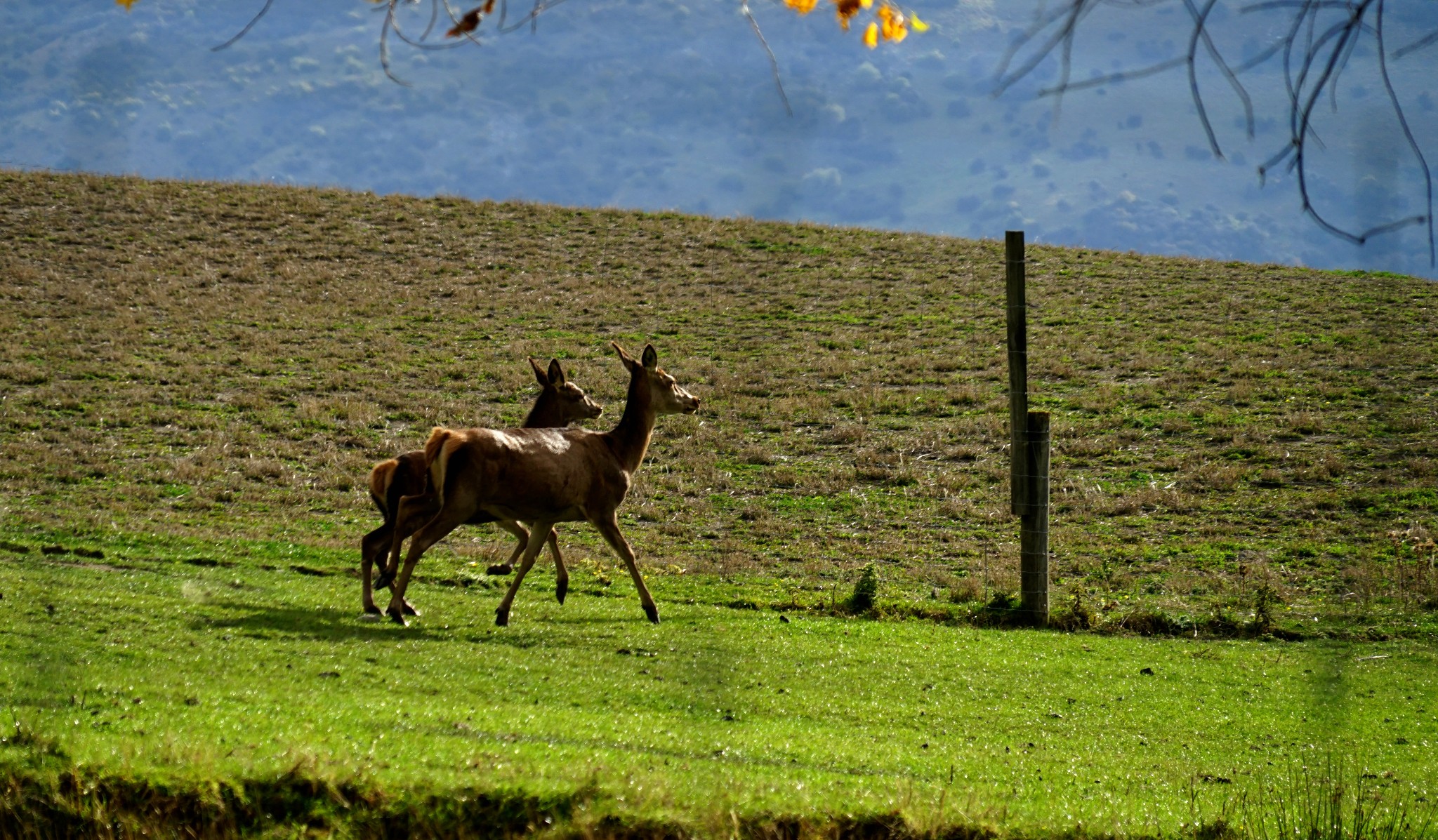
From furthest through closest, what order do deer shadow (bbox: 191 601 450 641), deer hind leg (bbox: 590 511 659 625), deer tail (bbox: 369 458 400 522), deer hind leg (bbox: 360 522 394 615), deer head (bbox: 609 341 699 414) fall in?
deer head (bbox: 609 341 699 414) < deer tail (bbox: 369 458 400 522) < deer hind leg (bbox: 590 511 659 625) < deer hind leg (bbox: 360 522 394 615) < deer shadow (bbox: 191 601 450 641)

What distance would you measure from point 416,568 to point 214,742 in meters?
8.68

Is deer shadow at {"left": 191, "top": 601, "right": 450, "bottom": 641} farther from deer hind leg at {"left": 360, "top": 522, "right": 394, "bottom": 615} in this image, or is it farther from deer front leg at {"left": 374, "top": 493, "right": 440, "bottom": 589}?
deer front leg at {"left": 374, "top": 493, "right": 440, "bottom": 589}

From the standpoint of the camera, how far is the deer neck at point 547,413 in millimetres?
14883

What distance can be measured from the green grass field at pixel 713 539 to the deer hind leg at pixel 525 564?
390 mm

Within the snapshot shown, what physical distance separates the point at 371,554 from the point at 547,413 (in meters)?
3.20

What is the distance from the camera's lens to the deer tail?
507 inches

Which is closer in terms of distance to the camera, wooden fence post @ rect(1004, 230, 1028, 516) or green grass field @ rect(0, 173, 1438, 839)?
green grass field @ rect(0, 173, 1438, 839)

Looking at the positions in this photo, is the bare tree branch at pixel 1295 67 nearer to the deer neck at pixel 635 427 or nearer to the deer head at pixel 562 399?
the deer neck at pixel 635 427

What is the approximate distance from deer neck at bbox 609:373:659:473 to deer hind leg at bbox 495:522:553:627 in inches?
43.9

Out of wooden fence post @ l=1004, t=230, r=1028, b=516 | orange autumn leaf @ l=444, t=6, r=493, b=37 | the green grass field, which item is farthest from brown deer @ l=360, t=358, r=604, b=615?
orange autumn leaf @ l=444, t=6, r=493, b=37

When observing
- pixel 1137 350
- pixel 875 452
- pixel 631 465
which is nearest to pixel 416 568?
pixel 631 465

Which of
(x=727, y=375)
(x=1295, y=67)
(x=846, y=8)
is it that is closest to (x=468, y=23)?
(x=846, y=8)

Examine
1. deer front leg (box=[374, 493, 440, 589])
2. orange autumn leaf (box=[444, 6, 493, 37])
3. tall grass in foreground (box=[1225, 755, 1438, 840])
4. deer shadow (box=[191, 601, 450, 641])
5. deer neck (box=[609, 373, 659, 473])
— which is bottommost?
tall grass in foreground (box=[1225, 755, 1438, 840])

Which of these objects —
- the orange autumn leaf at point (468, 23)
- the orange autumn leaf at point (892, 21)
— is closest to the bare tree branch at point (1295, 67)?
the orange autumn leaf at point (892, 21)
